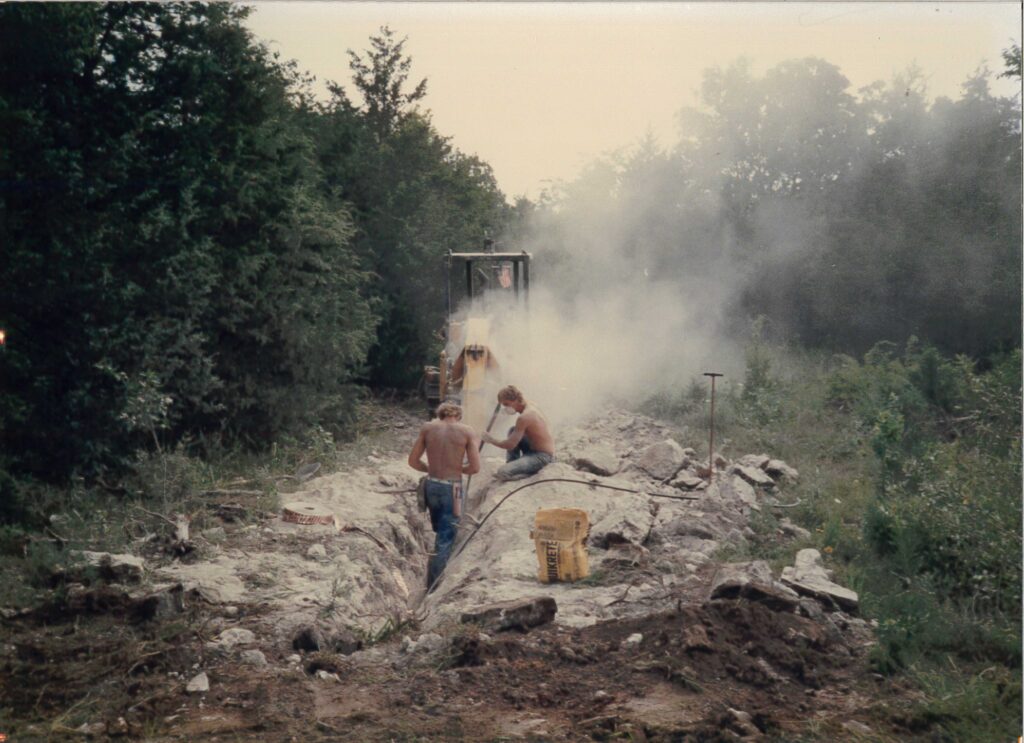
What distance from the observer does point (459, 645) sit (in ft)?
19.3

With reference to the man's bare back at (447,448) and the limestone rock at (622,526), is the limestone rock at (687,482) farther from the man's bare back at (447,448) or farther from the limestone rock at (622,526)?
the man's bare back at (447,448)

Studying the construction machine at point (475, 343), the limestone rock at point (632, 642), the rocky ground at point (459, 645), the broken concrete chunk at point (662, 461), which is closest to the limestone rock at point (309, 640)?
the rocky ground at point (459, 645)

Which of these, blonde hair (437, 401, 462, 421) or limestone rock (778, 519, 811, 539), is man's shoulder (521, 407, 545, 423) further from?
limestone rock (778, 519, 811, 539)

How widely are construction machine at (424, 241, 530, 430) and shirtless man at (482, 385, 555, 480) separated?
580 millimetres

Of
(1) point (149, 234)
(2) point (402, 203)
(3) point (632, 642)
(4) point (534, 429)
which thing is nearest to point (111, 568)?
(1) point (149, 234)

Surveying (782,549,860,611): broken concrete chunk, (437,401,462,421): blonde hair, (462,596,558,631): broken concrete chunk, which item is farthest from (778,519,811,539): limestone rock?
(437,401,462,421): blonde hair

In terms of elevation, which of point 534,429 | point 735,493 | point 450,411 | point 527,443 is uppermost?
point 450,411

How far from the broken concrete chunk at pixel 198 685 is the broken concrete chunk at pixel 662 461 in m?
6.82

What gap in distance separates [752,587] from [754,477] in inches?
171

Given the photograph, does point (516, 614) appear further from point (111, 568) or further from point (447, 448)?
point (111, 568)

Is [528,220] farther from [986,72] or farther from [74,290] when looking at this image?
[74,290]

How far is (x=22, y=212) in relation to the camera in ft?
29.6

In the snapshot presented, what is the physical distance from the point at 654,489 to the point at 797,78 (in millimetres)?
13097

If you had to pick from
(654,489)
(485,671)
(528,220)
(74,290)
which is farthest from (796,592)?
(528,220)
